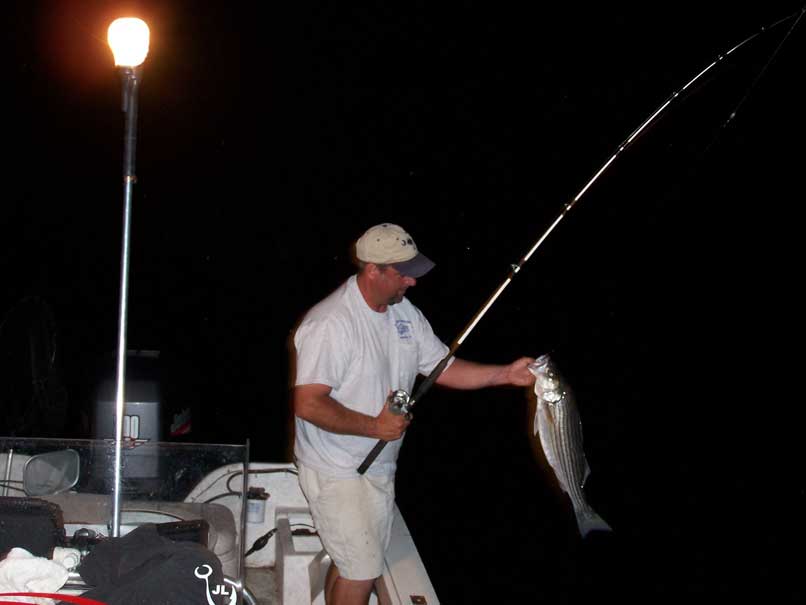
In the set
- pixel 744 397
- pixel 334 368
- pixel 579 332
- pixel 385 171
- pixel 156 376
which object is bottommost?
pixel 744 397

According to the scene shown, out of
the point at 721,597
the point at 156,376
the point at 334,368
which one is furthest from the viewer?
the point at 721,597

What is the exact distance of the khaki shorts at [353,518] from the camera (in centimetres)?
330

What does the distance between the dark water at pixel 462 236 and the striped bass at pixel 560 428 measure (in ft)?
16.0

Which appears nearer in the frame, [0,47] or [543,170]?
[0,47]

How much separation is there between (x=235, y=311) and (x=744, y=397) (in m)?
6.70

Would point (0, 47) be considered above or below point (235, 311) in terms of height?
above

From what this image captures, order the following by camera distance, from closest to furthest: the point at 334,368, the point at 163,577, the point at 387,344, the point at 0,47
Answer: the point at 163,577 → the point at 334,368 → the point at 387,344 → the point at 0,47

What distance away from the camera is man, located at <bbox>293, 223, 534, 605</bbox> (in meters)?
3.26

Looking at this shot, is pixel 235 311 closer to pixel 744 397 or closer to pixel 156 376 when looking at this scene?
pixel 156 376

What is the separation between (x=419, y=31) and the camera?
8242 millimetres

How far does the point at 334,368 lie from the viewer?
3336 mm

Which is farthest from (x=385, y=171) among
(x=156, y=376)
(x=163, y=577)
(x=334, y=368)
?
(x=163, y=577)

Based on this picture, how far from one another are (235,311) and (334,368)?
500 cm

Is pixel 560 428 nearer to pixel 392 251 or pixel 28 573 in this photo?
pixel 392 251
